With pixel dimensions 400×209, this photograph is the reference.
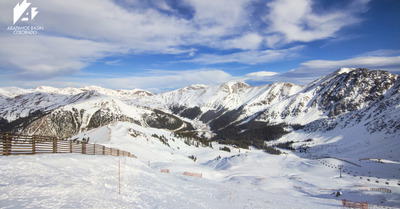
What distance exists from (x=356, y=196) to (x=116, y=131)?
229ft

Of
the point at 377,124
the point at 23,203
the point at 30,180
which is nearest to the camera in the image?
the point at 23,203

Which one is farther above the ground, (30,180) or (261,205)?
(30,180)

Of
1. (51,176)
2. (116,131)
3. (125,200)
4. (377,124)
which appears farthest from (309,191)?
(377,124)

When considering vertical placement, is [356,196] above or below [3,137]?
below

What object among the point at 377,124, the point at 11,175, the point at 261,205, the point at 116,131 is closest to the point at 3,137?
the point at 11,175

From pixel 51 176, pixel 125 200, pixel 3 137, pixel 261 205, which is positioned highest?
pixel 3 137

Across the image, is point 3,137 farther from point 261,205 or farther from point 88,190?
point 261,205

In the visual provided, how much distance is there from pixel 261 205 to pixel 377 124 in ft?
614

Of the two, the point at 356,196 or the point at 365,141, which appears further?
the point at 365,141

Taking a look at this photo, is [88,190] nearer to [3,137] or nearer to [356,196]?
A: [3,137]

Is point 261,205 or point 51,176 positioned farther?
point 261,205

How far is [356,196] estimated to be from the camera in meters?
27.9

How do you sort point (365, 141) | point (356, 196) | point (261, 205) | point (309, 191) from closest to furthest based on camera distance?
point (261, 205)
point (356, 196)
point (309, 191)
point (365, 141)

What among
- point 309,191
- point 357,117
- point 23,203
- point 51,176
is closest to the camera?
point 23,203
